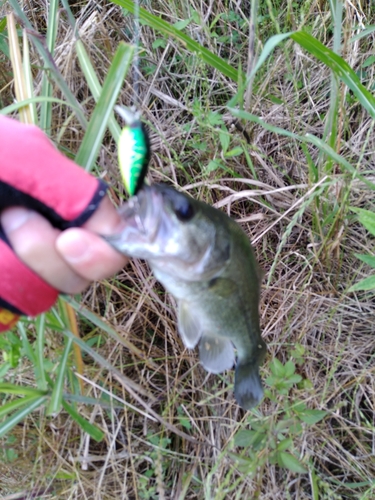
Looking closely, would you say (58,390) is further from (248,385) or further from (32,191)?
(32,191)

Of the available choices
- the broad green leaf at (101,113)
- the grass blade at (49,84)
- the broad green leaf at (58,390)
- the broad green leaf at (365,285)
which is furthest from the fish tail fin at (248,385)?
the grass blade at (49,84)

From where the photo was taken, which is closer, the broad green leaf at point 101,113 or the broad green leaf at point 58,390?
the broad green leaf at point 101,113

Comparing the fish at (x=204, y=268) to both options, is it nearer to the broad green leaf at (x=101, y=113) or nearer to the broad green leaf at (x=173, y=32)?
the broad green leaf at (x=101, y=113)

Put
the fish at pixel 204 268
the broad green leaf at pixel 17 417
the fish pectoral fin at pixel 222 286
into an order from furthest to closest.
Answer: the broad green leaf at pixel 17 417 → the fish pectoral fin at pixel 222 286 → the fish at pixel 204 268

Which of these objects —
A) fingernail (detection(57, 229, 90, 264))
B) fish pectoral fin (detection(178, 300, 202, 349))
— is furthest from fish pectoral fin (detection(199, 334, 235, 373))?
fingernail (detection(57, 229, 90, 264))

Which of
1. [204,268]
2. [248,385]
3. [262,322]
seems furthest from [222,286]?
[262,322]

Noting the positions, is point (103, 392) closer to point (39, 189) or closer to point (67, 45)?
point (39, 189)

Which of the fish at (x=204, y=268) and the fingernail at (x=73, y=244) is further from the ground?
the fingernail at (x=73, y=244)

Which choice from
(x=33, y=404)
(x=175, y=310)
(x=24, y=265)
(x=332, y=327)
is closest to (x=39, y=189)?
(x=24, y=265)
